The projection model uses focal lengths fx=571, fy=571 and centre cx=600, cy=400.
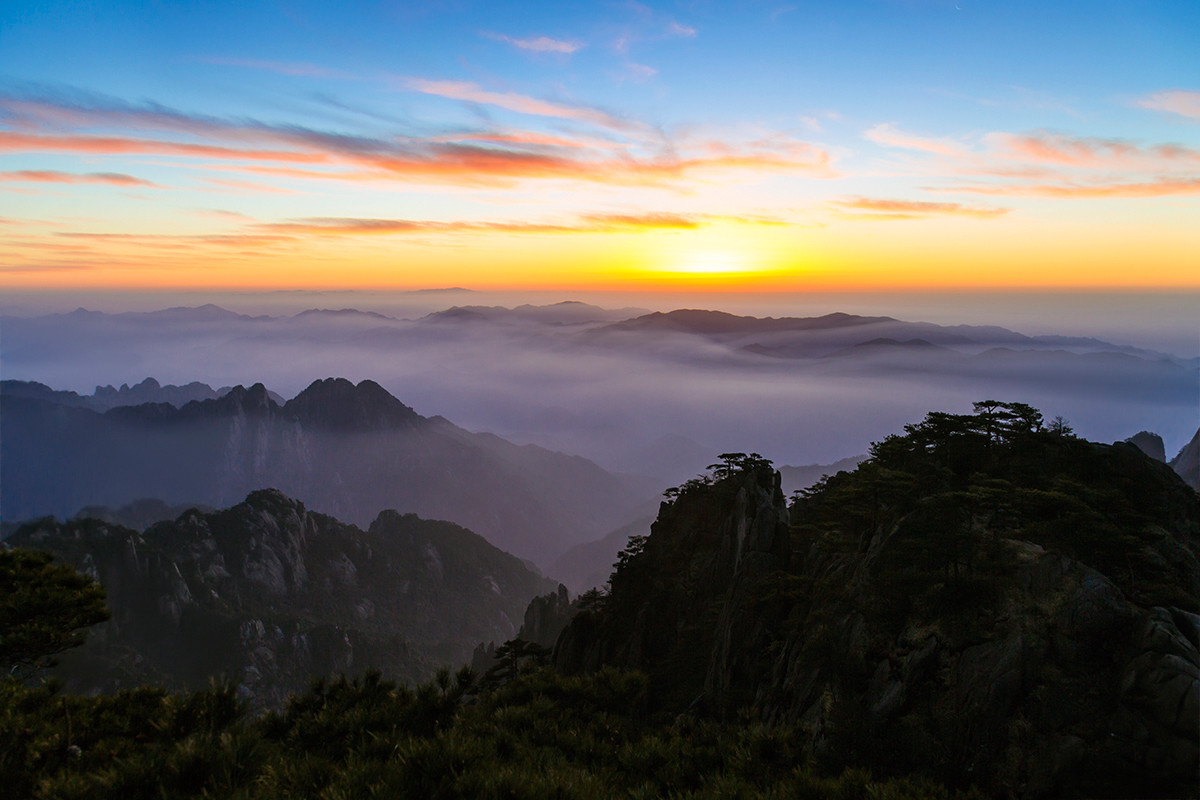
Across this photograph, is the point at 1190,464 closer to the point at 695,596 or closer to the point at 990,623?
the point at 695,596

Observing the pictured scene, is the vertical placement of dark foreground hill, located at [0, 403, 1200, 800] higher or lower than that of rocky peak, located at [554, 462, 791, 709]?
higher

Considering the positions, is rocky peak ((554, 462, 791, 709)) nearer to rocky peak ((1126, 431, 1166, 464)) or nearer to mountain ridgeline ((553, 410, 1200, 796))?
mountain ridgeline ((553, 410, 1200, 796))

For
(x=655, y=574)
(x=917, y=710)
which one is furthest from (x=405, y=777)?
(x=655, y=574)

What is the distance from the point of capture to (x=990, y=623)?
21.6 meters

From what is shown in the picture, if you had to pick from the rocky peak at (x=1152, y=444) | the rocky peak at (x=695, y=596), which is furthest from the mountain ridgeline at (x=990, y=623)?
the rocky peak at (x=1152, y=444)

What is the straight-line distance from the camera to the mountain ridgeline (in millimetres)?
17281

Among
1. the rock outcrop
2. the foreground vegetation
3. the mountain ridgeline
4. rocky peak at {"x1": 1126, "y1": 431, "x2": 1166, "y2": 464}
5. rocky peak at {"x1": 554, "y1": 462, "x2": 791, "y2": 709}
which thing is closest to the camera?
the foreground vegetation

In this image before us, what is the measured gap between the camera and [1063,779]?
55.8 feet

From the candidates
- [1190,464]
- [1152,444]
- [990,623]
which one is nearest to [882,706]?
[990,623]

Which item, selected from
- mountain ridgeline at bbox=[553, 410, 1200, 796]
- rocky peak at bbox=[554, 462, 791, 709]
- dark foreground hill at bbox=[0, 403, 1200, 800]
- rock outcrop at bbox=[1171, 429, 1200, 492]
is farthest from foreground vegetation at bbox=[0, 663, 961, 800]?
rock outcrop at bbox=[1171, 429, 1200, 492]

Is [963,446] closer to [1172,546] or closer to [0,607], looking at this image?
[1172,546]

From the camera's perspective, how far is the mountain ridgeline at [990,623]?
17.3 m

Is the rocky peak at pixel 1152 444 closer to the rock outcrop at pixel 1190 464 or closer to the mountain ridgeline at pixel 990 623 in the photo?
the rock outcrop at pixel 1190 464

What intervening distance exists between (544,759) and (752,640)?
2666cm
